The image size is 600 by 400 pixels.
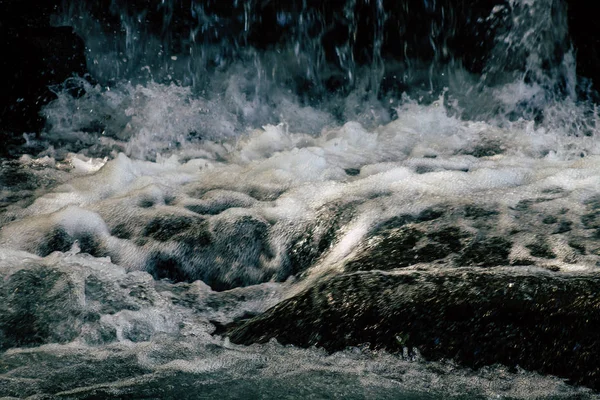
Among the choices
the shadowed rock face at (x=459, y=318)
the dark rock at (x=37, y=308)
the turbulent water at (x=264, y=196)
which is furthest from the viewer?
the dark rock at (x=37, y=308)

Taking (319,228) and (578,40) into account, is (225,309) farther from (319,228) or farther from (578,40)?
(578,40)

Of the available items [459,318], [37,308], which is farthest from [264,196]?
[459,318]

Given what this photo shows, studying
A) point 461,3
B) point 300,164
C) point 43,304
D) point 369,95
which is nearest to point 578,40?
point 461,3

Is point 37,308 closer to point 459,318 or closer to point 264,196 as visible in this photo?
point 459,318

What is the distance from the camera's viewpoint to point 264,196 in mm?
4551

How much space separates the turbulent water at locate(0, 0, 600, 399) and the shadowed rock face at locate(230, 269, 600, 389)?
63 millimetres

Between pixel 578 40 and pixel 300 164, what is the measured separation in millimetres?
3527

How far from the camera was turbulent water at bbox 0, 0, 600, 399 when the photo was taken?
2393mm

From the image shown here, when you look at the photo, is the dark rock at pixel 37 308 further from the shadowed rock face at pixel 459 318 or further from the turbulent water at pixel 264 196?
the shadowed rock face at pixel 459 318

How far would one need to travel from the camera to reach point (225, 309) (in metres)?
3.22

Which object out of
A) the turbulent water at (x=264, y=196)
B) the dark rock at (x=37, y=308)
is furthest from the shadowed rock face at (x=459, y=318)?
the dark rock at (x=37, y=308)

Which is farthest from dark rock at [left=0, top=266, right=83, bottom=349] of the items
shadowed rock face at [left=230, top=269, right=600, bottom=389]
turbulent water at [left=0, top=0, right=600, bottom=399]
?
shadowed rock face at [left=230, top=269, right=600, bottom=389]

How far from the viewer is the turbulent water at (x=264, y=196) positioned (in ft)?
7.85

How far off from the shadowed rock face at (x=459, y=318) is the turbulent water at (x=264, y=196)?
63 millimetres
